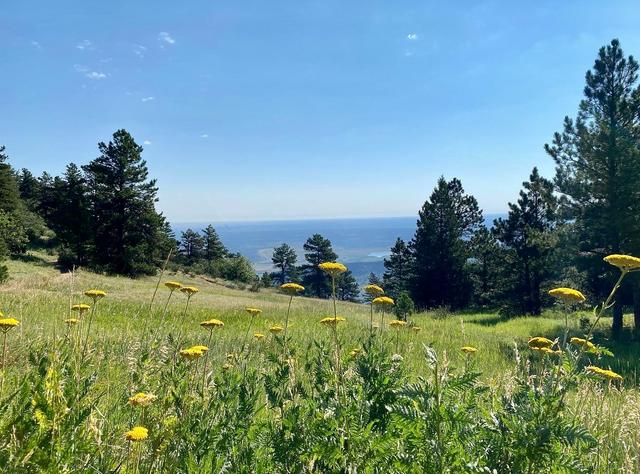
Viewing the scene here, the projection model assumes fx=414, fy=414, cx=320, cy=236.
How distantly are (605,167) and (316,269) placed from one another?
66616 mm

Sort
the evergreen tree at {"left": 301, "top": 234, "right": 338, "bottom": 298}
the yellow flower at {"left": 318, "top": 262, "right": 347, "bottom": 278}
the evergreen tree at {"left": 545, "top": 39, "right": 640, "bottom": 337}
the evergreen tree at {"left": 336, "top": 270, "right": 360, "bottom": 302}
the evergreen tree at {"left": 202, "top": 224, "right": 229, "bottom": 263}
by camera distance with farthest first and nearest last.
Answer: the evergreen tree at {"left": 336, "top": 270, "right": 360, "bottom": 302}
the evergreen tree at {"left": 301, "top": 234, "right": 338, "bottom": 298}
the evergreen tree at {"left": 202, "top": 224, "right": 229, "bottom": 263}
the evergreen tree at {"left": 545, "top": 39, "right": 640, "bottom": 337}
the yellow flower at {"left": 318, "top": 262, "right": 347, "bottom": 278}

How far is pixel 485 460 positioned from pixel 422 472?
0.33 metres

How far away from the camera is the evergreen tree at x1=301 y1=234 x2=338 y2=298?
80938 mm

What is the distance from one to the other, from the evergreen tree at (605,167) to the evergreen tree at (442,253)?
2136cm

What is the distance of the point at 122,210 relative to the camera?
40094mm

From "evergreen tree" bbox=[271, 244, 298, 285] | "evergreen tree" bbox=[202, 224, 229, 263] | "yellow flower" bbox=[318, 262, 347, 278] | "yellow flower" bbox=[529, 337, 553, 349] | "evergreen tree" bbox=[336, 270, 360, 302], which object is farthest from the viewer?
"evergreen tree" bbox=[271, 244, 298, 285]

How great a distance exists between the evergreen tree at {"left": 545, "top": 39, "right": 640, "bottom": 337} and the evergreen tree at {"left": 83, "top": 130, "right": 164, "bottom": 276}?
34871mm

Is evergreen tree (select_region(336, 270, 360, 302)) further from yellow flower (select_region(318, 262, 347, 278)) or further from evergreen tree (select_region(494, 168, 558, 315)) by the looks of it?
yellow flower (select_region(318, 262, 347, 278))

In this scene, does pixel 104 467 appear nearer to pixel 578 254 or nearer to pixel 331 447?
pixel 331 447

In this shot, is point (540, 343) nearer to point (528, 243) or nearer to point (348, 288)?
point (528, 243)

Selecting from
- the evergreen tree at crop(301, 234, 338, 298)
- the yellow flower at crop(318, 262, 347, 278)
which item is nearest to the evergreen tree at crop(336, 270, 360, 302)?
the evergreen tree at crop(301, 234, 338, 298)

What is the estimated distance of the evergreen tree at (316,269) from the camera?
8094 cm

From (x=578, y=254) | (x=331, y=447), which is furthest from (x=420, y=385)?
(x=578, y=254)

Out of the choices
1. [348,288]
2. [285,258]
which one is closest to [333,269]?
[348,288]
